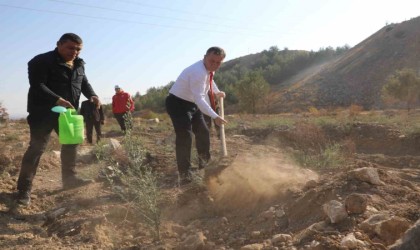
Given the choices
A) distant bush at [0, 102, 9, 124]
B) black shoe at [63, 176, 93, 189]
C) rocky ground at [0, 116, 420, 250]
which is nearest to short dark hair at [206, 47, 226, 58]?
rocky ground at [0, 116, 420, 250]

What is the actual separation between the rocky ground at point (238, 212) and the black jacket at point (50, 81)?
0.96 meters

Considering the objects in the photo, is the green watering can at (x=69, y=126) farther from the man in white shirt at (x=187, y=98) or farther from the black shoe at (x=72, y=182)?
the man in white shirt at (x=187, y=98)

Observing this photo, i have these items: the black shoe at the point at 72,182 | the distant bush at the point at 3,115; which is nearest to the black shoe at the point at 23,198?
the black shoe at the point at 72,182

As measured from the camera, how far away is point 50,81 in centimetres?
377

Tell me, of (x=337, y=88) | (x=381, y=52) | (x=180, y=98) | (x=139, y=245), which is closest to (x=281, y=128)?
(x=180, y=98)

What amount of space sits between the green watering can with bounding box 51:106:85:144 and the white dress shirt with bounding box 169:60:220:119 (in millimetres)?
997

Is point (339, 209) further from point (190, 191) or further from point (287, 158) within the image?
point (287, 158)

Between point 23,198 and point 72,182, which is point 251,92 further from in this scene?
point 23,198

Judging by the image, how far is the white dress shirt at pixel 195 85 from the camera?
3865mm

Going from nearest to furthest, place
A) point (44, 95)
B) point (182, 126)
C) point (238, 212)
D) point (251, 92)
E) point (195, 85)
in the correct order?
point (238, 212)
point (44, 95)
point (195, 85)
point (182, 126)
point (251, 92)

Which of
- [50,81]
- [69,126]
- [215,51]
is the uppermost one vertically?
[215,51]

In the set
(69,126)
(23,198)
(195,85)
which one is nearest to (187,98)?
(195,85)

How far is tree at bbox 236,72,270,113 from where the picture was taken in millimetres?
26444

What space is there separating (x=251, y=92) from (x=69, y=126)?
76.3 feet
